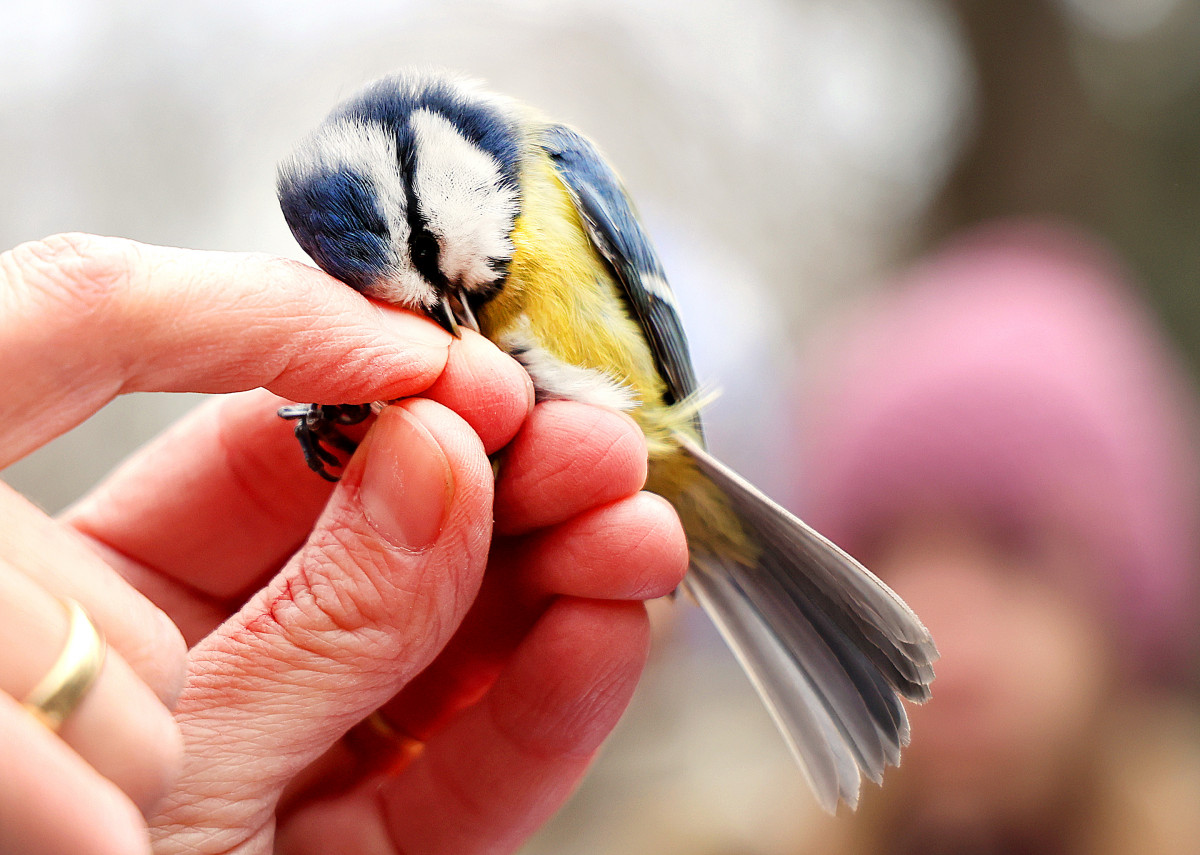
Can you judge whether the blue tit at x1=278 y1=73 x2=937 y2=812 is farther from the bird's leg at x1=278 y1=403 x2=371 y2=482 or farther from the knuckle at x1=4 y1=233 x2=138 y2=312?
the knuckle at x1=4 y1=233 x2=138 y2=312

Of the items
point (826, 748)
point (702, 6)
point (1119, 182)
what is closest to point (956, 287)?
point (1119, 182)

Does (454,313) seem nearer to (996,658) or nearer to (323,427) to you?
(323,427)

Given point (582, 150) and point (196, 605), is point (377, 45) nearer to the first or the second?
point (582, 150)

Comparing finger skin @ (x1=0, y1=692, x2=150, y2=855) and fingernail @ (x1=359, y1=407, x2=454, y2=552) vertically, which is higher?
fingernail @ (x1=359, y1=407, x2=454, y2=552)

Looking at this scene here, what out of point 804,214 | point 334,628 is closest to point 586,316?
point 334,628

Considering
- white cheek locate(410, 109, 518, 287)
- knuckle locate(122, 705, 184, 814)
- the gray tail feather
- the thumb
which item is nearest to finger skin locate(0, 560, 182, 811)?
knuckle locate(122, 705, 184, 814)

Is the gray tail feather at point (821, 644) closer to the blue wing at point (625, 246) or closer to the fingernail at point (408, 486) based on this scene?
the blue wing at point (625, 246)
